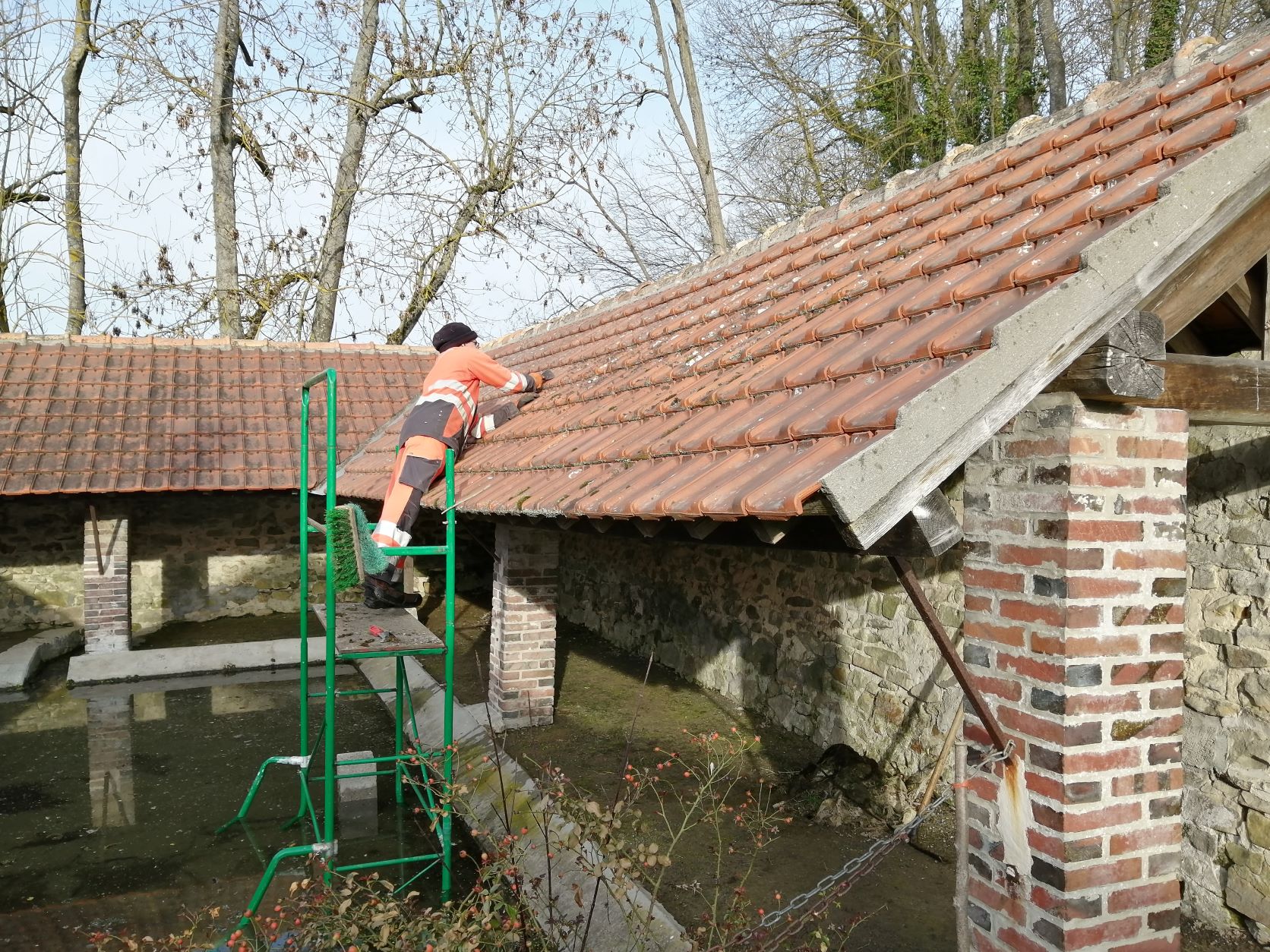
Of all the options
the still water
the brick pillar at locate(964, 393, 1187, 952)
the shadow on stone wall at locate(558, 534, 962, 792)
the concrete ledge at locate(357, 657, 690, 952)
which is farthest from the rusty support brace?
the still water

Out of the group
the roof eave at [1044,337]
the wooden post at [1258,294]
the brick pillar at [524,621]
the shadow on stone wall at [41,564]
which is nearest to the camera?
the roof eave at [1044,337]

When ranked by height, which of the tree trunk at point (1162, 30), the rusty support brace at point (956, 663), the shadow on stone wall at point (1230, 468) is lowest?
the rusty support brace at point (956, 663)

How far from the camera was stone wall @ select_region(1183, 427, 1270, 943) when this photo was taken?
3941 millimetres

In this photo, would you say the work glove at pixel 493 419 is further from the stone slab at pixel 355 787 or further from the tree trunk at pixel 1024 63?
the tree trunk at pixel 1024 63

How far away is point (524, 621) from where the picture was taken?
7.21 metres

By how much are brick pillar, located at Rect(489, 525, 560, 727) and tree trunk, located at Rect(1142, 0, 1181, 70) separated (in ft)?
33.8

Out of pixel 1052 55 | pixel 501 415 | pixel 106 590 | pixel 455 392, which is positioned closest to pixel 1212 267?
pixel 455 392

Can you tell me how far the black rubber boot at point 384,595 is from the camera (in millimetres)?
6945

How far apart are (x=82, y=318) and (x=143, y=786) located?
12502mm

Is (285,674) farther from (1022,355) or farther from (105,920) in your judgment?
(1022,355)

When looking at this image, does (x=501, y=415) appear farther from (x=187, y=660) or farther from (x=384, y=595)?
(x=187, y=660)

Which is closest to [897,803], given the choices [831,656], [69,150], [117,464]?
[831,656]

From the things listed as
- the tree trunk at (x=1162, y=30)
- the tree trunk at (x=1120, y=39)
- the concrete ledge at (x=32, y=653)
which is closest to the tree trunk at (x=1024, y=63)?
the tree trunk at (x=1120, y=39)

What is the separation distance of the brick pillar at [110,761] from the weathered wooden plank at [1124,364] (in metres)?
6.73
